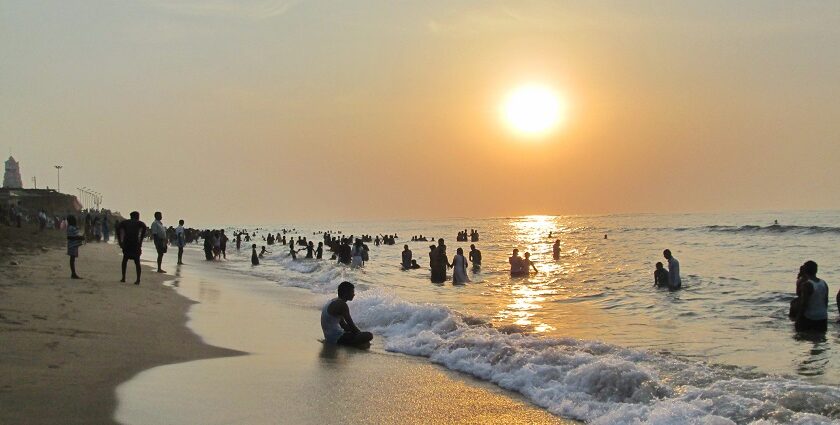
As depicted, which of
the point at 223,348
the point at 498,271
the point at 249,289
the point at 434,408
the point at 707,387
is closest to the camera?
the point at 434,408

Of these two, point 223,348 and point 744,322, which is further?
point 744,322

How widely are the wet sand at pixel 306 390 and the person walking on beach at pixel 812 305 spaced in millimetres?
7800

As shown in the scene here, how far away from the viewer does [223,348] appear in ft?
32.3

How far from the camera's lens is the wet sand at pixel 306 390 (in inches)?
252

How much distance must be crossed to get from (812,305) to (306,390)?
33.8 feet

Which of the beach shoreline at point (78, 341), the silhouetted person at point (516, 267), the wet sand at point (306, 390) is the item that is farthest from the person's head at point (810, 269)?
the silhouetted person at point (516, 267)

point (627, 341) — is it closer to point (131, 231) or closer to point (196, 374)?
point (196, 374)

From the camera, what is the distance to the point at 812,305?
Answer: 12.8m

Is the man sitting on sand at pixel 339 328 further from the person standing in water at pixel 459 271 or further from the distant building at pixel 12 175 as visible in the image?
the distant building at pixel 12 175

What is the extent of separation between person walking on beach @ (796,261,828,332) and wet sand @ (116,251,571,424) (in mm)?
7800

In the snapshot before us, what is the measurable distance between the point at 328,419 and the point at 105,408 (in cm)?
204

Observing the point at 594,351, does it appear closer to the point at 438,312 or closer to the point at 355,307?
the point at 438,312

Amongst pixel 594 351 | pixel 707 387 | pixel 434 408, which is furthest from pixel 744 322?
pixel 434 408

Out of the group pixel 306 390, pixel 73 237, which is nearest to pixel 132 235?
pixel 73 237
